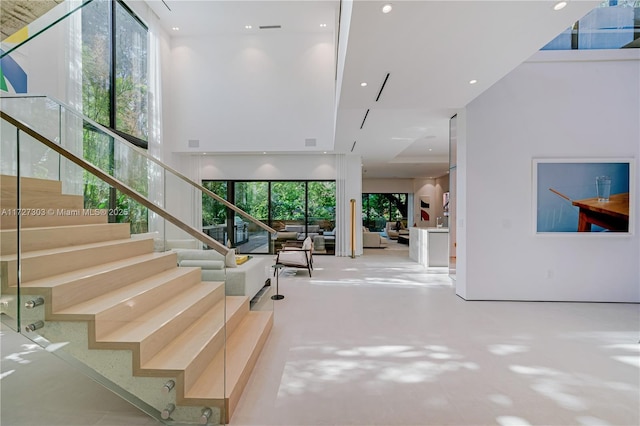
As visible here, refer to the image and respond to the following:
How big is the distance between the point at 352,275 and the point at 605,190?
4.41 meters

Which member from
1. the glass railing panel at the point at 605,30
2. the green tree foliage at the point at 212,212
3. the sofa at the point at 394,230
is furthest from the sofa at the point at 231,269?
the sofa at the point at 394,230

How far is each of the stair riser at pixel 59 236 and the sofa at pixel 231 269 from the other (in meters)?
0.90

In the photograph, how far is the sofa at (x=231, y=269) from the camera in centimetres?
252

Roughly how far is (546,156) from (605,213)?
123 centimetres

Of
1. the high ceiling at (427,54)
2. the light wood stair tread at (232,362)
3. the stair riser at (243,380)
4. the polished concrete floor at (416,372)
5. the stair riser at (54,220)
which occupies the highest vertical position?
the high ceiling at (427,54)

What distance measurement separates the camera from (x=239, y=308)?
317cm

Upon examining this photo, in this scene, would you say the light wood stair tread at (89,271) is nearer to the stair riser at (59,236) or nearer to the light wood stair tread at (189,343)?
the stair riser at (59,236)

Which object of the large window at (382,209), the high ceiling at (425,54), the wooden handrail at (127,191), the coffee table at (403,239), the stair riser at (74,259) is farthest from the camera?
the large window at (382,209)

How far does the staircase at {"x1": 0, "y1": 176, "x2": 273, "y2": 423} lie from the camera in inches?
74.0

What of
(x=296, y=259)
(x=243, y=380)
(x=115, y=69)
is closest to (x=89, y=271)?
(x=243, y=380)

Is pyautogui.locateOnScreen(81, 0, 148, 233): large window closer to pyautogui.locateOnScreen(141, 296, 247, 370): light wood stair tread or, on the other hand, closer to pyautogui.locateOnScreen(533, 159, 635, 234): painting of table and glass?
pyautogui.locateOnScreen(141, 296, 247, 370): light wood stair tread

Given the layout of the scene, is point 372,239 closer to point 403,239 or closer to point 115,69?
point 403,239

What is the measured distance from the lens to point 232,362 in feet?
7.79

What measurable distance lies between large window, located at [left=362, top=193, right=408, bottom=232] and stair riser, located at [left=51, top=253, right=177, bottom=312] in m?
13.5
